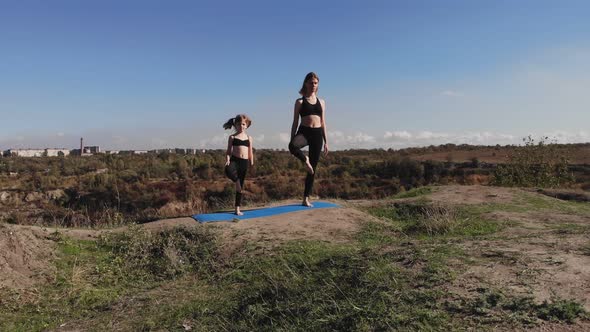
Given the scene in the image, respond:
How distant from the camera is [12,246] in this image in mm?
5922

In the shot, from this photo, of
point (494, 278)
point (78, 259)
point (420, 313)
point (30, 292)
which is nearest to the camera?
point (420, 313)

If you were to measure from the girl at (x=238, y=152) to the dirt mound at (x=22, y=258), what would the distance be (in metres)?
3.13

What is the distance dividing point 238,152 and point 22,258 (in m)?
3.79

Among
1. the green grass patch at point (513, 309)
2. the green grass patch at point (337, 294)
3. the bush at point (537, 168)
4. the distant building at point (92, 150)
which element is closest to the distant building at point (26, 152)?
the distant building at point (92, 150)

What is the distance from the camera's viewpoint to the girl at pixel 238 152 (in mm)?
8180

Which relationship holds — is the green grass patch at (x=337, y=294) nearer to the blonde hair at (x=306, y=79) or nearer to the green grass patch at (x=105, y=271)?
the green grass patch at (x=105, y=271)

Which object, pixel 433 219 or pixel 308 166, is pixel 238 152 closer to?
pixel 308 166

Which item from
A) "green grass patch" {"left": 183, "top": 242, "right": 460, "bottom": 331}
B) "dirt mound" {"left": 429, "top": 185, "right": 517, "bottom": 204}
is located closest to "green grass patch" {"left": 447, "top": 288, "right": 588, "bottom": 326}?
"green grass patch" {"left": 183, "top": 242, "right": 460, "bottom": 331}

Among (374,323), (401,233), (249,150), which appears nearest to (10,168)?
(249,150)

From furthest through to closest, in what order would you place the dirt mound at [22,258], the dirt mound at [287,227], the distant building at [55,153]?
the distant building at [55,153] < the dirt mound at [287,227] < the dirt mound at [22,258]

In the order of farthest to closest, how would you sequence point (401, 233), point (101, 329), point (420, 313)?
point (401, 233)
point (101, 329)
point (420, 313)

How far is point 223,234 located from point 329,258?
2.31 m

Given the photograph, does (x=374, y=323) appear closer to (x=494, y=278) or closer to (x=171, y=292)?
(x=494, y=278)

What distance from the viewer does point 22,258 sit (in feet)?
19.2
